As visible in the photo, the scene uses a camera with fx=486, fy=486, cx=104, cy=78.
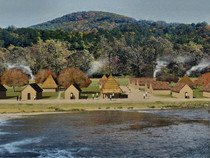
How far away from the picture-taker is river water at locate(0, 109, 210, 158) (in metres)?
45.1

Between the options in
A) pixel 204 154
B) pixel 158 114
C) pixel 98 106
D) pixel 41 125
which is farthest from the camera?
pixel 98 106

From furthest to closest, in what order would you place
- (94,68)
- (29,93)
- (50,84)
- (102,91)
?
(94,68) → (50,84) → (102,91) → (29,93)

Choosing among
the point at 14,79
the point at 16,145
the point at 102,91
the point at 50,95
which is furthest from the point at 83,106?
the point at 16,145

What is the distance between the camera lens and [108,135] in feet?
181

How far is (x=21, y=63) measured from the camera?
18725cm

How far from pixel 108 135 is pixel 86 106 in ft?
102

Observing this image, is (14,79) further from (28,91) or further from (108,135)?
(108,135)

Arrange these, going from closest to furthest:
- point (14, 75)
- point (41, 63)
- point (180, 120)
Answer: point (180, 120), point (14, 75), point (41, 63)

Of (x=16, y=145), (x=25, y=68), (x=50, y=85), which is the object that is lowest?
(x=16, y=145)

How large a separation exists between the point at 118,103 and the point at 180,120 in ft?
72.2

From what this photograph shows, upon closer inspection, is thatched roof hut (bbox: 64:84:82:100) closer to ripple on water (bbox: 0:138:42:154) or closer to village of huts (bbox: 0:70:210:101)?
village of huts (bbox: 0:70:210:101)

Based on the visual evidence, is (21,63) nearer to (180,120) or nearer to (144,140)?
(180,120)

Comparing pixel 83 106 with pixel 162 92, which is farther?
pixel 162 92

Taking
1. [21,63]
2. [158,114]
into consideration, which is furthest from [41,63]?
[158,114]
